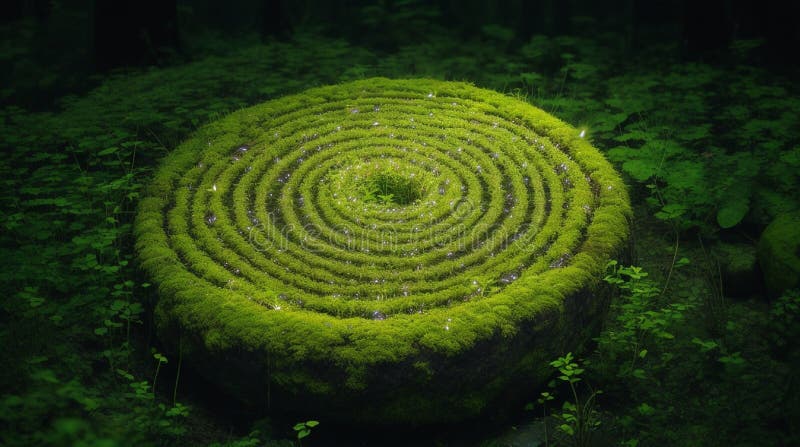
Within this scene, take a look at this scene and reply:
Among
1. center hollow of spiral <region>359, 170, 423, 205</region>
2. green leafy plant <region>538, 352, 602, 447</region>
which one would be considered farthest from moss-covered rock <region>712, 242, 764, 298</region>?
center hollow of spiral <region>359, 170, 423, 205</region>

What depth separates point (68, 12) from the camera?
10711mm

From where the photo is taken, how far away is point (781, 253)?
5332 millimetres

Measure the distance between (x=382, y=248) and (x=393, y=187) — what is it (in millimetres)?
1047

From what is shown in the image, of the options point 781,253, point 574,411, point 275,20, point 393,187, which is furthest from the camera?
point 275,20

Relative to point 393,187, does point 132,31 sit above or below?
above

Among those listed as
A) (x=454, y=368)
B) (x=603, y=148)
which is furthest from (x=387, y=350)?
(x=603, y=148)

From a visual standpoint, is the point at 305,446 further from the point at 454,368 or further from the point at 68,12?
the point at 68,12

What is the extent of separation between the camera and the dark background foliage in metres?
4.57

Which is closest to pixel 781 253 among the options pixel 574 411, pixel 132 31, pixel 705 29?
pixel 574 411

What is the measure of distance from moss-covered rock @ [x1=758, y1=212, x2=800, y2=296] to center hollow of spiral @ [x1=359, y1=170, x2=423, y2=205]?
9.32 feet

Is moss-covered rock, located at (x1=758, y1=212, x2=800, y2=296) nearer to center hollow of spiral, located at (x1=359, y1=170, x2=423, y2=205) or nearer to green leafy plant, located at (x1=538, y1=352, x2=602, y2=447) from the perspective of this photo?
green leafy plant, located at (x1=538, y1=352, x2=602, y2=447)

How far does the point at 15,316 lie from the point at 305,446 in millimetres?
2399

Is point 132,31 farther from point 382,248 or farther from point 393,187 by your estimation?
point 382,248

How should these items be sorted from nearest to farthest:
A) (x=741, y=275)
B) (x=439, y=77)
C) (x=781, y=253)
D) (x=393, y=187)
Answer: (x=781, y=253) < (x=741, y=275) < (x=393, y=187) < (x=439, y=77)
